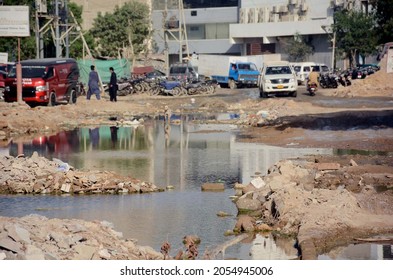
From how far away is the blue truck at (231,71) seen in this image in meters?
67.5

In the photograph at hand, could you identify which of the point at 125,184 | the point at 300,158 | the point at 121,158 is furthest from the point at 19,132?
the point at 125,184

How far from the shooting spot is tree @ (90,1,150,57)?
89.1m

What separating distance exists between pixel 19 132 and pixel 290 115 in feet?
32.2

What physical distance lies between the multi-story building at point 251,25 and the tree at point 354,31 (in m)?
2.63

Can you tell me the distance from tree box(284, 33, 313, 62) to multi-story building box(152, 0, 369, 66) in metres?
0.63

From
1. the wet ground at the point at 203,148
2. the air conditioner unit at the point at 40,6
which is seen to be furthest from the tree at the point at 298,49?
the wet ground at the point at 203,148

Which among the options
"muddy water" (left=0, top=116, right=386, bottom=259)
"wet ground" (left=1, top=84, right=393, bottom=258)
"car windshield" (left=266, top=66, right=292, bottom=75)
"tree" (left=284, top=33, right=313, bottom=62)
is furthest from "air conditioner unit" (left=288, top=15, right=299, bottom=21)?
"muddy water" (left=0, top=116, right=386, bottom=259)

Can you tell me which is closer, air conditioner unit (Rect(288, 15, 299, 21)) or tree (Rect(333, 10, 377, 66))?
tree (Rect(333, 10, 377, 66))

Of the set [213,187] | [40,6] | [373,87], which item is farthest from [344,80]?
[213,187]

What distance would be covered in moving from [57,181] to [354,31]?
62260 millimetres

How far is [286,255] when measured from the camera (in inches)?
530

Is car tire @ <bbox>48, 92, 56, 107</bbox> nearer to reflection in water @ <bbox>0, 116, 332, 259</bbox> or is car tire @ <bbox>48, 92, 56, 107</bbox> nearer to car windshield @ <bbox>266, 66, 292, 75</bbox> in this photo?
reflection in water @ <bbox>0, 116, 332, 259</bbox>

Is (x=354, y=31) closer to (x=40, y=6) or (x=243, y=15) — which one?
(x=243, y=15)

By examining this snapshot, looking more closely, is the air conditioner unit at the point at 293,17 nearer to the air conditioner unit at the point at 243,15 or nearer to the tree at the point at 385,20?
the air conditioner unit at the point at 243,15
